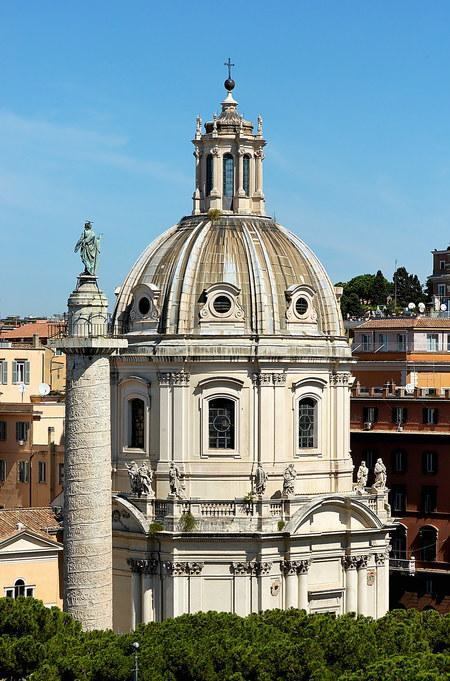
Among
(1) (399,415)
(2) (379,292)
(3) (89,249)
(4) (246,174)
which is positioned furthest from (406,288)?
(3) (89,249)

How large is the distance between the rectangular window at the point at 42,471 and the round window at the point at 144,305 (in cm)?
1066

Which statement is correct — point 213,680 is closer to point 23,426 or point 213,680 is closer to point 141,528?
point 141,528

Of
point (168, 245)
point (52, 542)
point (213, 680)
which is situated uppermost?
point (168, 245)

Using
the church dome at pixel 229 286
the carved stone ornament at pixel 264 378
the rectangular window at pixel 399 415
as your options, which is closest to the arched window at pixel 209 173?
the church dome at pixel 229 286

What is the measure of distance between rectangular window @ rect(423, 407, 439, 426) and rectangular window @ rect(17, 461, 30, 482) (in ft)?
65.2

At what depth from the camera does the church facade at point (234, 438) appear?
8288 cm

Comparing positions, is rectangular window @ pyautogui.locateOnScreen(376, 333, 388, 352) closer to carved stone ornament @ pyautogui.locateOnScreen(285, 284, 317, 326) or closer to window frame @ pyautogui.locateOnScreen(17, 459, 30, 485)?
window frame @ pyautogui.locateOnScreen(17, 459, 30, 485)

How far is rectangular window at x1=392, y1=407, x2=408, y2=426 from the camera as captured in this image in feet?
346

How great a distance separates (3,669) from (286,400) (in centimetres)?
2152

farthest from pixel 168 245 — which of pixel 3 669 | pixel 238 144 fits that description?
pixel 3 669

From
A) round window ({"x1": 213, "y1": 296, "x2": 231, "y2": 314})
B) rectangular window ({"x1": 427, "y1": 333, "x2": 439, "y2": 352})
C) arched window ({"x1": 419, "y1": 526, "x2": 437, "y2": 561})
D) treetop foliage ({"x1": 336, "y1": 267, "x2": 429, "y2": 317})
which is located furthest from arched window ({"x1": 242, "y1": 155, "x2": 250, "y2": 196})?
treetop foliage ({"x1": 336, "y1": 267, "x2": 429, "y2": 317})

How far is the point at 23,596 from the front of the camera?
7375cm

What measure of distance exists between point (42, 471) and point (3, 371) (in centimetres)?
824

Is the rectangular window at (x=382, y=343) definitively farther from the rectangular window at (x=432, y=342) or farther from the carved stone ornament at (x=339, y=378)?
the carved stone ornament at (x=339, y=378)
